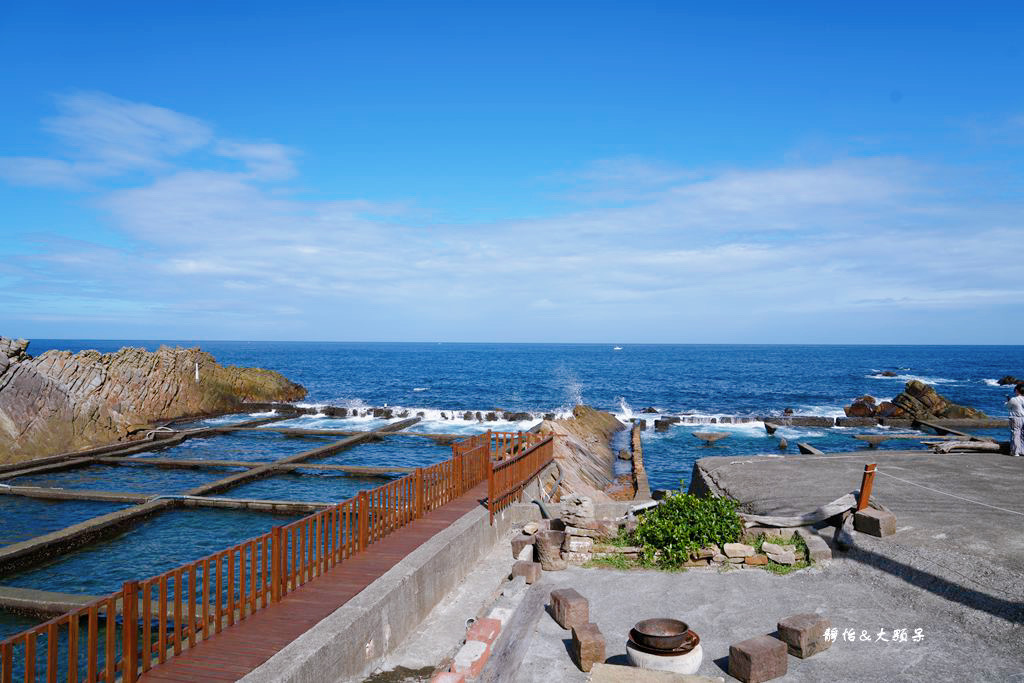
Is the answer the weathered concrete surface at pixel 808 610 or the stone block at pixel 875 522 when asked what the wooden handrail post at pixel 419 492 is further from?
the stone block at pixel 875 522

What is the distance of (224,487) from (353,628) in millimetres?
17033

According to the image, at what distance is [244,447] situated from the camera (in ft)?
111

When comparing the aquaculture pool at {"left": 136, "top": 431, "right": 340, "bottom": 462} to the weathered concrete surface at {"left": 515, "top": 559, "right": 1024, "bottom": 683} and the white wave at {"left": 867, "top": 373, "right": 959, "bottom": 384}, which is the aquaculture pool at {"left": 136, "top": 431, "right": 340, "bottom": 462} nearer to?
the weathered concrete surface at {"left": 515, "top": 559, "right": 1024, "bottom": 683}

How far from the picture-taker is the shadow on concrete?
316 inches

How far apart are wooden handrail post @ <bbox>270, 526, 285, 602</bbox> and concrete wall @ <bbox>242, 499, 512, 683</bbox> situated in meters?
1.16

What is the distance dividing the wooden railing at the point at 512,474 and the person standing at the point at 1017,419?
11907mm

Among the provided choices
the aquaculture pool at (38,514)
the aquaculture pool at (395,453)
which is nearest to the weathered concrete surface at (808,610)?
the aquaculture pool at (38,514)

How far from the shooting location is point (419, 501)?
40.9 ft

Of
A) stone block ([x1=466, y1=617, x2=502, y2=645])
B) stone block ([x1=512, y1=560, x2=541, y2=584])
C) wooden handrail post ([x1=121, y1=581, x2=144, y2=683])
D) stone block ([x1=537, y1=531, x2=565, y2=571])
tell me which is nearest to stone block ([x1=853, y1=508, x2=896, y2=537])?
stone block ([x1=537, y1=531, x2=565, y2=571])

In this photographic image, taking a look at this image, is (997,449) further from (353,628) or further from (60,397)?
(60,397)

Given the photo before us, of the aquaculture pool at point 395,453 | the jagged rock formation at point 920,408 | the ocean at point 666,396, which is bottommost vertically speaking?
the ocean at point 666,396

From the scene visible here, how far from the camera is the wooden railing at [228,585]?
5.99m

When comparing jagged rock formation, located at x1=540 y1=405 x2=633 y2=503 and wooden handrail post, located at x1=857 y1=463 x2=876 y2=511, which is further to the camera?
jagged rock formation, located at x1=540 y1=405 x2=633 y2=503

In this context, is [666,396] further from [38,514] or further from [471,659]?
[471,659]
